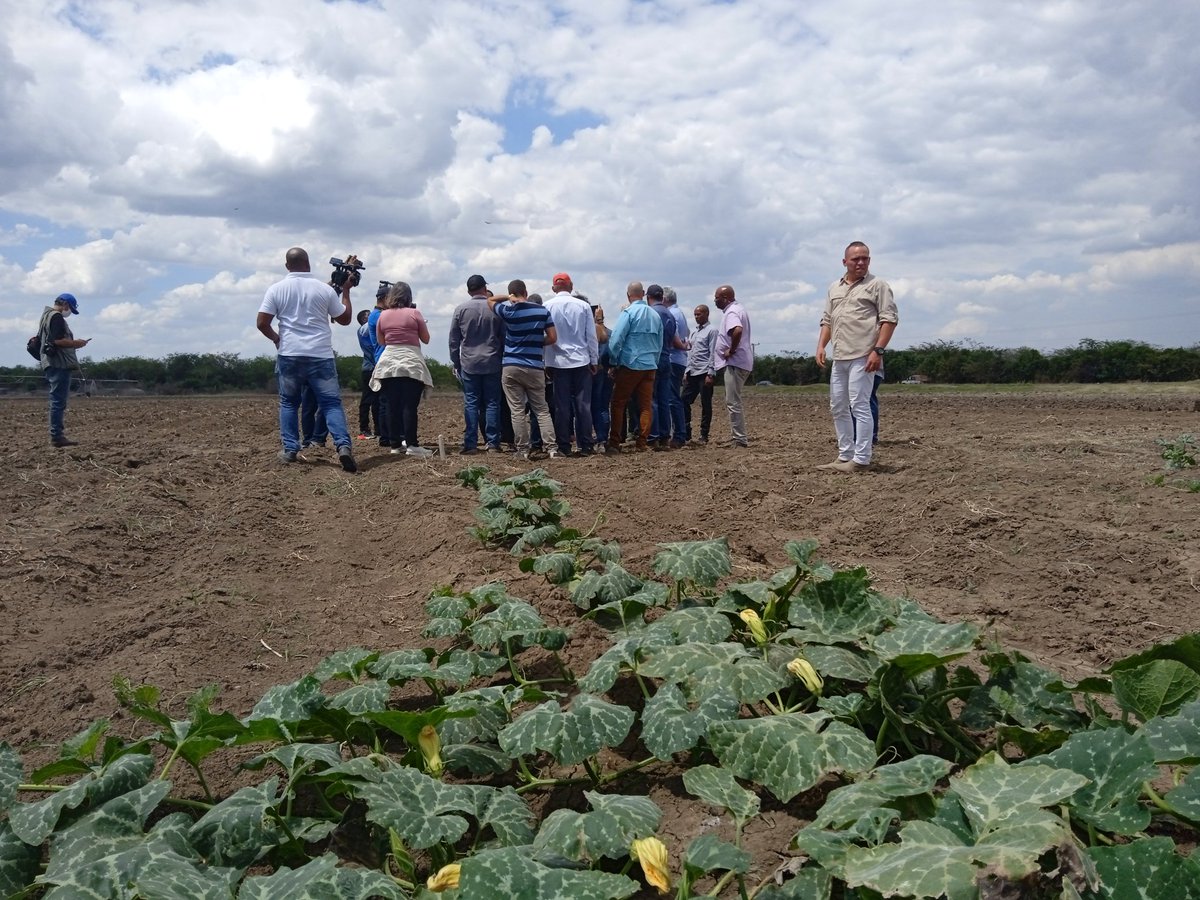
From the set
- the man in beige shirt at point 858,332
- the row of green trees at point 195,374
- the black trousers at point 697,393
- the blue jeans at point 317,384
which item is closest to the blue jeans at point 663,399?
the black trousers at point 697,393

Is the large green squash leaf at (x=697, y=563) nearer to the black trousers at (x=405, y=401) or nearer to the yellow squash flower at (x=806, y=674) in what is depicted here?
the yellow squash flower at (x=806, y=674)

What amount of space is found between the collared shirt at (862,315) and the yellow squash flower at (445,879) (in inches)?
239

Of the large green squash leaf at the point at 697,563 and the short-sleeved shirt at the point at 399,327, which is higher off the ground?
the short-sleeved shirt at the point at 399,327

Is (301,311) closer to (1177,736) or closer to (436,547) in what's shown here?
(436,547)

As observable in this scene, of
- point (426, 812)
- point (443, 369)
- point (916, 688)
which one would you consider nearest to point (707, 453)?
point (916, 688)

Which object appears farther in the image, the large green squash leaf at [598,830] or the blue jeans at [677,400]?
the blue jeans at [677,400]

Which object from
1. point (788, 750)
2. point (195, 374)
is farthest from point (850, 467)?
point (195, 374)

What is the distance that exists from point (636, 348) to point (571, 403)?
90 centimetres

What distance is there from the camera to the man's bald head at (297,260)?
8.34 meters

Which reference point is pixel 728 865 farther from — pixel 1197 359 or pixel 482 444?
pixel 1197 359

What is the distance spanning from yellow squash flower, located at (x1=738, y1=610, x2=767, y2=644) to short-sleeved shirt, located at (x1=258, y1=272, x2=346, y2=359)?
6197mm

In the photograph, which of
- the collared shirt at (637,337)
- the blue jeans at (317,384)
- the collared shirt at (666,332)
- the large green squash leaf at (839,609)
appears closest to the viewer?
the large green squash leaf at (839,609)

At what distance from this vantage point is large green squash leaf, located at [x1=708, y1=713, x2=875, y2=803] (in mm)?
2105

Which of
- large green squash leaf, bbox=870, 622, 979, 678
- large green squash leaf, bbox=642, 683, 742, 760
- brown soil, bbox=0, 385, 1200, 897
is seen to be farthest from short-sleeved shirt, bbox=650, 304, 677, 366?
large green squash leaf, bbox=642, 683, 742, 760
